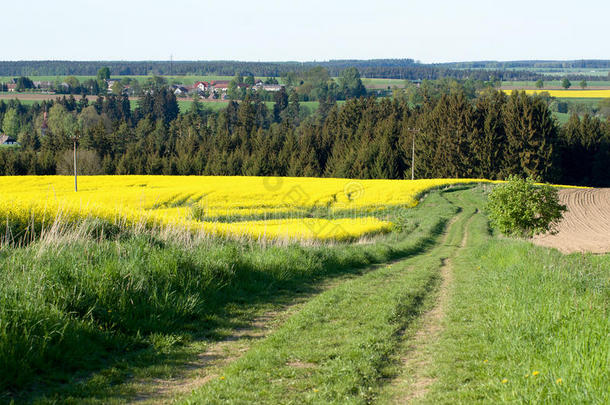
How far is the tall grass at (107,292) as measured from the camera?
699 centimetres

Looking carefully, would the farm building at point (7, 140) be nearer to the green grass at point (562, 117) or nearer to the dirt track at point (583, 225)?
the green grass at point (562, 117)

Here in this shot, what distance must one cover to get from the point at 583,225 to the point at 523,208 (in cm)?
1697

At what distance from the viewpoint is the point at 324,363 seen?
7367mm

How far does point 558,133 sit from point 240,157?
5217cm

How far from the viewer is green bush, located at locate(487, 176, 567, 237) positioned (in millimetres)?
29734

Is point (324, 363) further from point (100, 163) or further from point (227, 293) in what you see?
point (100, 163)

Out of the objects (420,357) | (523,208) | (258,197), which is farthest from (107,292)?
(258,197)

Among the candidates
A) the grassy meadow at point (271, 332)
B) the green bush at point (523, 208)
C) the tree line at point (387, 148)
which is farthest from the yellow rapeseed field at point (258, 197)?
the tree line at point (387, 148)

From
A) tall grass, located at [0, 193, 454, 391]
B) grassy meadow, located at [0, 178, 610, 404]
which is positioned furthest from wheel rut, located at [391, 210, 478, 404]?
tall grass, located at [0, 193, 454, 391]

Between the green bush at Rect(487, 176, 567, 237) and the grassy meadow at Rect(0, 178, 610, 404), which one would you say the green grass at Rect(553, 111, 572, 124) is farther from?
the grassy meadow at Rect(0, 178, 610, 404)

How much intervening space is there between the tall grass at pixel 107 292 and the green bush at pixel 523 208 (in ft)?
60.2

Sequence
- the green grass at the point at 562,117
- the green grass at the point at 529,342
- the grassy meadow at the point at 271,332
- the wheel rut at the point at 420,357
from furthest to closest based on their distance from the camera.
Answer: the green grass at the point at 562,117
the wheel rut at the point at 420,357
the grassy meadow at the point at 271,332
the green grass at the point at 529,342

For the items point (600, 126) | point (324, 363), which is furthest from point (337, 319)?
point (600, 126)

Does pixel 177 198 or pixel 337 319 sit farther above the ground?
pixel 337 319
